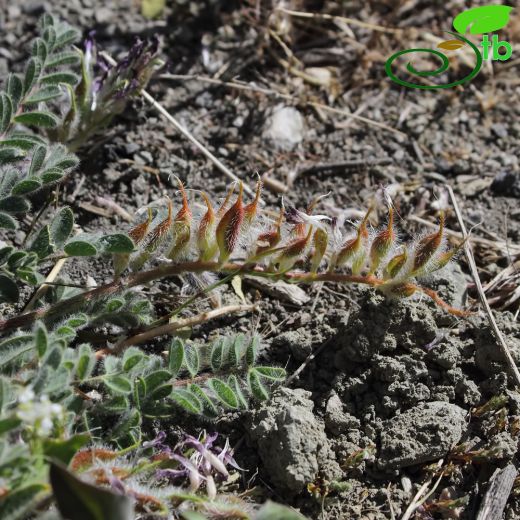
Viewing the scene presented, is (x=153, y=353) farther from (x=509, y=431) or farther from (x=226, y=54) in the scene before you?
(x=226, y=54)

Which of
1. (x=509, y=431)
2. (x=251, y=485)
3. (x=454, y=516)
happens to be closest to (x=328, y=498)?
(x=251, y=485)

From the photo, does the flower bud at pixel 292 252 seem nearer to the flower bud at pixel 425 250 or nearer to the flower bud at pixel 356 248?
the flower bud at pixel 356 248

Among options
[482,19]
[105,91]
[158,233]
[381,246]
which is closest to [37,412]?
[158,233]

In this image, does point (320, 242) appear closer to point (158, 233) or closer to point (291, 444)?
point (158, 233)

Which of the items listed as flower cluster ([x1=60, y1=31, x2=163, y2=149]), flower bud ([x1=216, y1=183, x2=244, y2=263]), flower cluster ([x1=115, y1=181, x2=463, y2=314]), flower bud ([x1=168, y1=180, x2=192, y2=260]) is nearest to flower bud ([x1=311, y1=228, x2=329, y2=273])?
flower cluster ([x1=115, y1=181, x2=463, y2=314])

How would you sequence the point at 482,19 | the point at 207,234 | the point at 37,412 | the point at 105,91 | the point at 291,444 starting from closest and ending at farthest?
1. the point at 37,412
2. the point at 291,444
3. the point at 207,234
4. the point at 105,91
5. the point at 482,19
